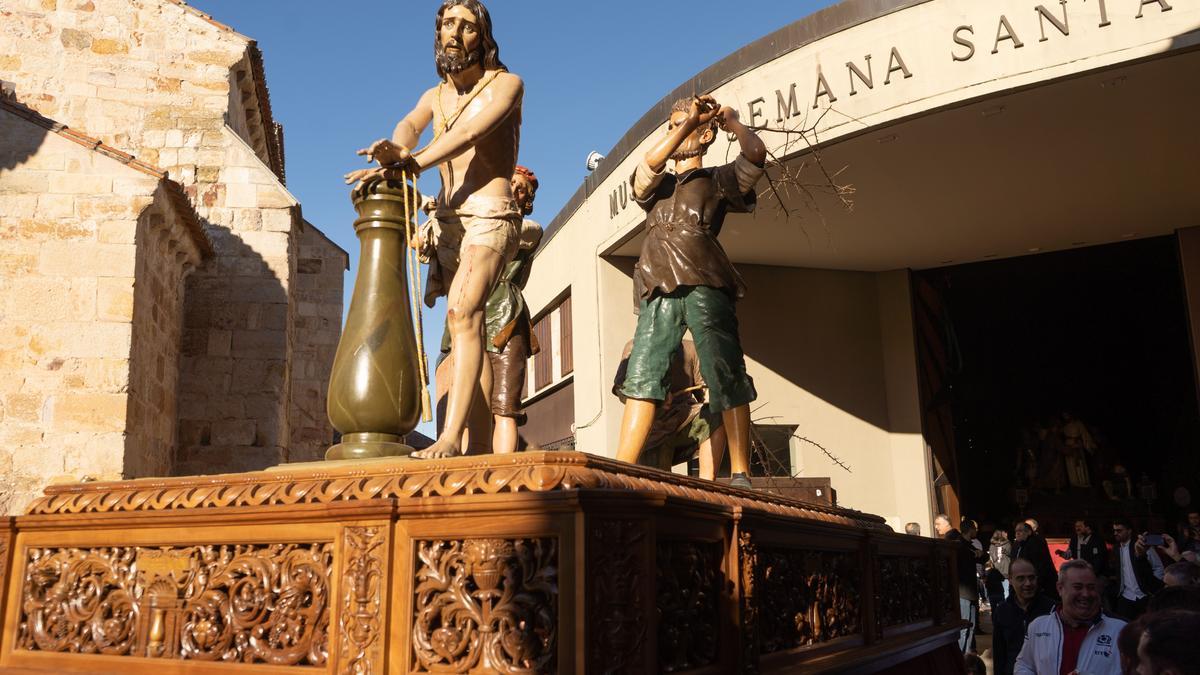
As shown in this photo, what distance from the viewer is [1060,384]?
2127 centimetres

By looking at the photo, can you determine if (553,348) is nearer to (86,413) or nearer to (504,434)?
(86,413)

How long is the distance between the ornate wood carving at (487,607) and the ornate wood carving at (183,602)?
301 mm

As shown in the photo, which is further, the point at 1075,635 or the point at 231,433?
the point at 231,433

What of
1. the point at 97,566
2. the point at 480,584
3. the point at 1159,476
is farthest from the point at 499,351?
the point at 1159,476

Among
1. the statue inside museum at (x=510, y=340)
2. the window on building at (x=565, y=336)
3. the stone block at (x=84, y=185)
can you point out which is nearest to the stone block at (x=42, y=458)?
the stone block at (x=84, y=185)

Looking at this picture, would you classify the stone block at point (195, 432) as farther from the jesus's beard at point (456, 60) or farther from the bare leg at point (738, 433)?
the jesus's beard at point (456, 60)

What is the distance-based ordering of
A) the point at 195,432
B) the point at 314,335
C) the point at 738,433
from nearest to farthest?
the point at 738,433 < the point at 195,432 < the point at 314,335

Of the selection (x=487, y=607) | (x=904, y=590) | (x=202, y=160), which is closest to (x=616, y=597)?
(x=487, y=607)

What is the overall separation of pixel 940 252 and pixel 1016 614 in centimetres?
1200

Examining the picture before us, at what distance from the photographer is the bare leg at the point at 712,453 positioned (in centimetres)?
521

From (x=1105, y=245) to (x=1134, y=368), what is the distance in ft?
13.7

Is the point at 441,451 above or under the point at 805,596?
above

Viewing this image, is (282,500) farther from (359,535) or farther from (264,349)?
(264,349)

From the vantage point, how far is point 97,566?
2.62m
